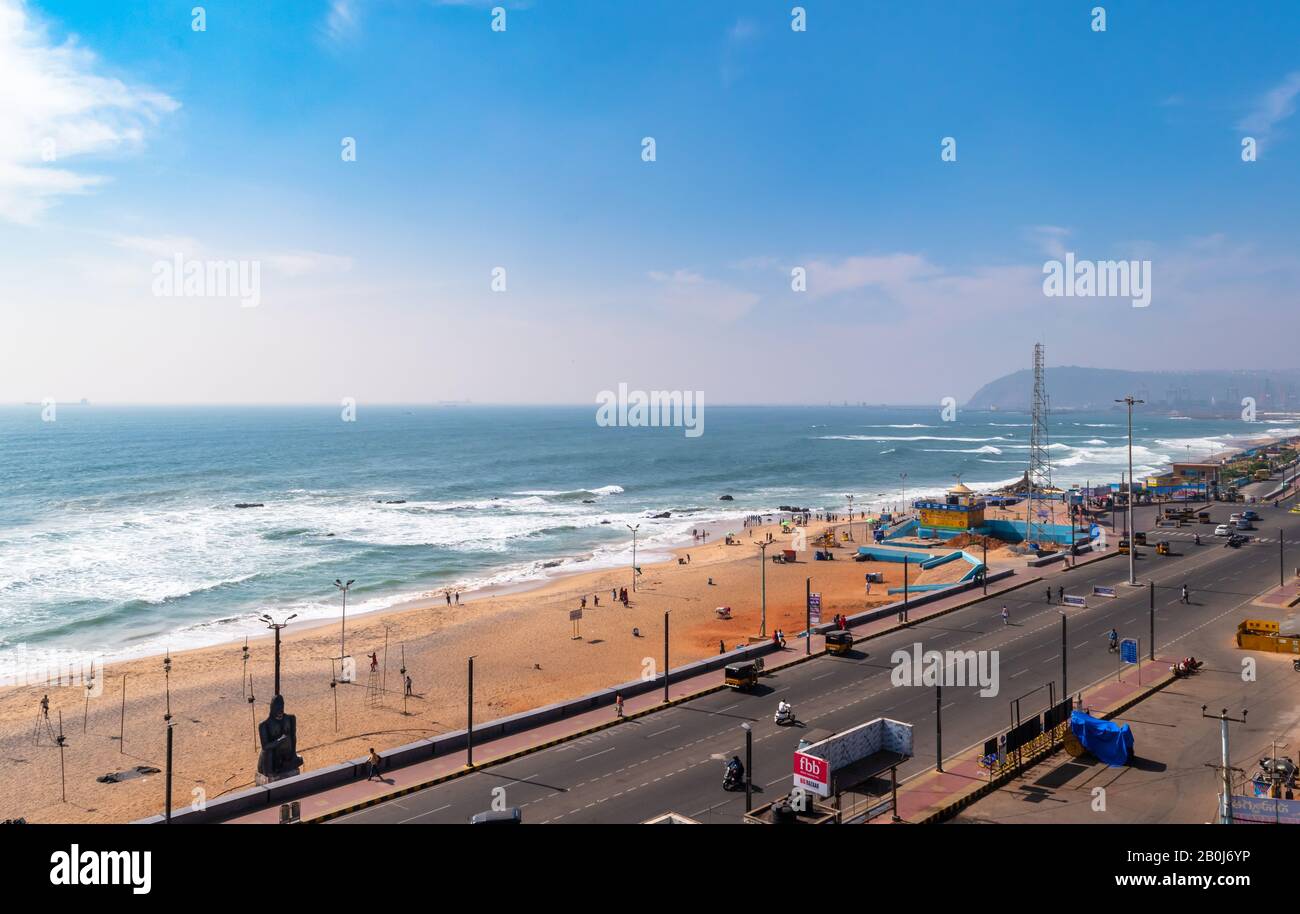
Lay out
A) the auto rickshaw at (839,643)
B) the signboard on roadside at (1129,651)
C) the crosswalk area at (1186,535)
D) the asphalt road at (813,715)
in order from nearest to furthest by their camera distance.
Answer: the asphalt road at (813,715), the signboard on roadside at (1129,651), the auto rickshaw at (839,643), the crosswalk area at (1186,535)

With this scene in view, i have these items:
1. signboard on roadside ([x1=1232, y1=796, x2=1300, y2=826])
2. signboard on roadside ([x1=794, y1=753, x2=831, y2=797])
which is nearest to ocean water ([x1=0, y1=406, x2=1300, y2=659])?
signboard on roadside ([x1=794, y1=753, x2=831, y2=797])

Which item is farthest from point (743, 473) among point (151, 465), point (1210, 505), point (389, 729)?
point (389, 729)

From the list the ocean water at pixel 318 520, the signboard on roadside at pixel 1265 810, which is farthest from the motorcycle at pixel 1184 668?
the ocean water at pixel 318 520

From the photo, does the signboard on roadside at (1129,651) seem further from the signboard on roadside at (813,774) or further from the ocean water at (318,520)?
the ocean water at (318,520)

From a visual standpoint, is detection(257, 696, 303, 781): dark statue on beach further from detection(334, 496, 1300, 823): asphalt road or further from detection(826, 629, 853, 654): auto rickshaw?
detection(826, 629, 853, 654): auto rickshaw
